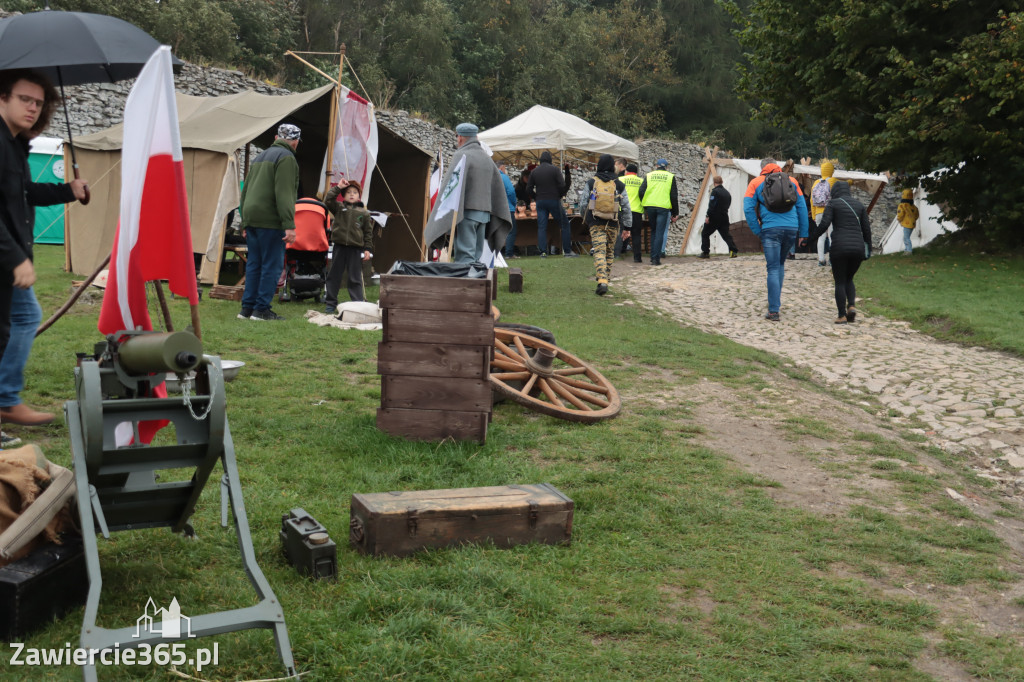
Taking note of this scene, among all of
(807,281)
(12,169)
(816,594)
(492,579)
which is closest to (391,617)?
(492,579)

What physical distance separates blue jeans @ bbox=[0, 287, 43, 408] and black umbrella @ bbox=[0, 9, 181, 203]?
30.3 inches

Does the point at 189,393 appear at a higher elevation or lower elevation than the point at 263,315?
higher

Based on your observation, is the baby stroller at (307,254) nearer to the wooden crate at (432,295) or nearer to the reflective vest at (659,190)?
the wooden crate at (432,295)

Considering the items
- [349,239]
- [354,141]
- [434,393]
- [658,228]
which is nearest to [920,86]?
[658,228]

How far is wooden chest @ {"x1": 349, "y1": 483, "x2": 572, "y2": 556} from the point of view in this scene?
3621mm

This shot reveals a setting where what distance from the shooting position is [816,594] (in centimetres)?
362

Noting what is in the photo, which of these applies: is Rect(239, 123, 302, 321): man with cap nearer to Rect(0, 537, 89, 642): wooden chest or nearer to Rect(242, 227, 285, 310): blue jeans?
Rect(242, 227, 285, 310): blue jeans

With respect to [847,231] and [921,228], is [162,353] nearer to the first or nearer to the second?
[847,231]

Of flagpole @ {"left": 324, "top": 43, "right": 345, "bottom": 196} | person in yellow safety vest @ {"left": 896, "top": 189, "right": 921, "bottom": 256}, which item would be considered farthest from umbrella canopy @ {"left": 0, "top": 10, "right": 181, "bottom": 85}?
person in yellow safety vest @ {"left": 896, "top": 189, "right": 921, "bottom": 256}

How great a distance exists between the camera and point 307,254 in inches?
421

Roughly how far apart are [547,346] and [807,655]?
11.9 feet

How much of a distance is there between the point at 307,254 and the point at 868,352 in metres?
6.49

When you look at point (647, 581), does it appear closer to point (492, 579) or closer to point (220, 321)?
point (492, 579)

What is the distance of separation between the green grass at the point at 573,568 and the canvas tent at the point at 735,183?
16238 mm
